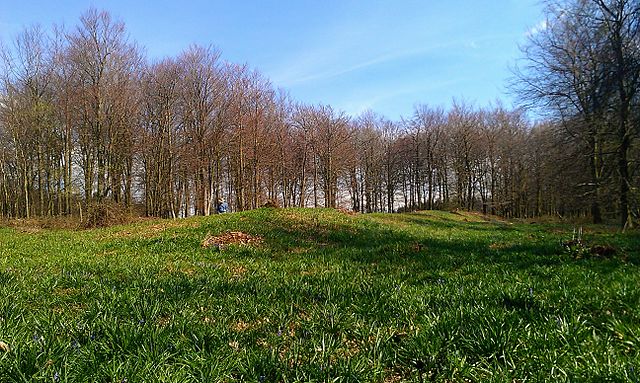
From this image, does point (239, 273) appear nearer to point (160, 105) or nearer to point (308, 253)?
point (308, 253)

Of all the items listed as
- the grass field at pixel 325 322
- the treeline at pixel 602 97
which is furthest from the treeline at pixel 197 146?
the grass field at pixel 325 322

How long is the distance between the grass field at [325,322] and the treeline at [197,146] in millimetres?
17771

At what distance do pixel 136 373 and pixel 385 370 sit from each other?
1757mm

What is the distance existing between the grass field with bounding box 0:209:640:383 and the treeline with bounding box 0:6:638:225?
17.8 meters

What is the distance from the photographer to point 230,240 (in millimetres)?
12055

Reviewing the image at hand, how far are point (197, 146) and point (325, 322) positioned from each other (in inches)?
1296

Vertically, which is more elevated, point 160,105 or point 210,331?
point 160,105

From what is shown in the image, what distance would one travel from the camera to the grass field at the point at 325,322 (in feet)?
8.25

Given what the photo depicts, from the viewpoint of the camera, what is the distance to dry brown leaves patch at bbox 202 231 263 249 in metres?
11.3

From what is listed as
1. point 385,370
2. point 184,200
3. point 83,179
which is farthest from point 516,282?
point 184,200

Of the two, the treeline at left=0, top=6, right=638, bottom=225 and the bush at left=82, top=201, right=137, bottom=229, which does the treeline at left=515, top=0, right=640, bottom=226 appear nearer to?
the treeline at left=0, top=6, right=638, bottom=225

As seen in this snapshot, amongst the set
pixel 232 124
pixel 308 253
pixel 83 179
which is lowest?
pixel 308 253

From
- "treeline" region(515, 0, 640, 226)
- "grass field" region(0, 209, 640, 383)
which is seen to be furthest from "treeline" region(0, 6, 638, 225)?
"grass field" region(0, 209, 640, 383)

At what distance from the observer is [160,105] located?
3347 cm
